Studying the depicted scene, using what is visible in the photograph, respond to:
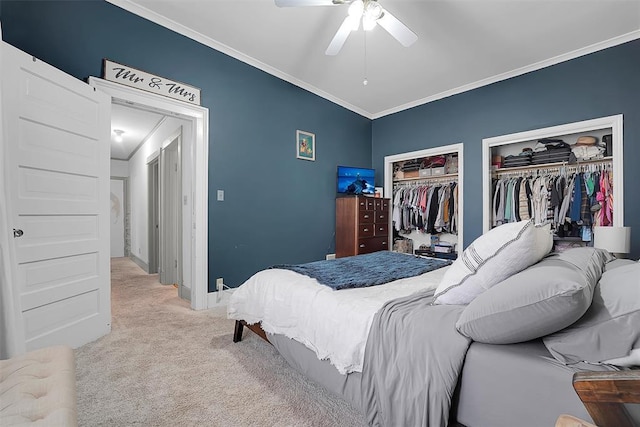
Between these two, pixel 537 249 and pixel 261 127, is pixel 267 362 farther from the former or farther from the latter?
pixel 261 127

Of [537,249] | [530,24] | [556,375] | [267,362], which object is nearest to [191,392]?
[267,362]

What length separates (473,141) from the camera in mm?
3936

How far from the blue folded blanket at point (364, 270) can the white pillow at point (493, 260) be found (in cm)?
53

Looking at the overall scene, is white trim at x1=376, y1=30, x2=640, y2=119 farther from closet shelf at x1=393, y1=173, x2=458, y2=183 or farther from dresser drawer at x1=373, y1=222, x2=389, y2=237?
dresser drawer at x1=373, y1=222, x2=389, y2=237

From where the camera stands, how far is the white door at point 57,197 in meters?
1.80

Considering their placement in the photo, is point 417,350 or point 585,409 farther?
point 417,350

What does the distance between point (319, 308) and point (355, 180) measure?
3.39 m

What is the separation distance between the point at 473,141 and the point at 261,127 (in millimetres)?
2836

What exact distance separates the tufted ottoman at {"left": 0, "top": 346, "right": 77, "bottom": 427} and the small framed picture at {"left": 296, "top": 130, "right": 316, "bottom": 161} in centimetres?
326

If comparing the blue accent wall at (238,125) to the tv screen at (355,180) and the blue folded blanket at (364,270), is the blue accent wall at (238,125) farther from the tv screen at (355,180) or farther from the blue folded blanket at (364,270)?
the blue folded blanket at (364,270)

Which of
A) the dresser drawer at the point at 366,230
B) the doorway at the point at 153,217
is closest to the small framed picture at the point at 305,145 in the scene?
the dresser drawer at the point at 366,230

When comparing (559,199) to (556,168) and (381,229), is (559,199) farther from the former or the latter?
(381,229)

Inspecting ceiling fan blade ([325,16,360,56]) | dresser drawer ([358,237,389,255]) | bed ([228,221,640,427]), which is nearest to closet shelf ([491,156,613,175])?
dresser drawer ([358,237,389,255])

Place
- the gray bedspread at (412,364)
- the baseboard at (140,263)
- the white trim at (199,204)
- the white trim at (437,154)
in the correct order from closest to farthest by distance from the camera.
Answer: the gray bedspread at (412,364), the white trim at (199,204), the white trim at (437,154), the baseboard at (140,263)
